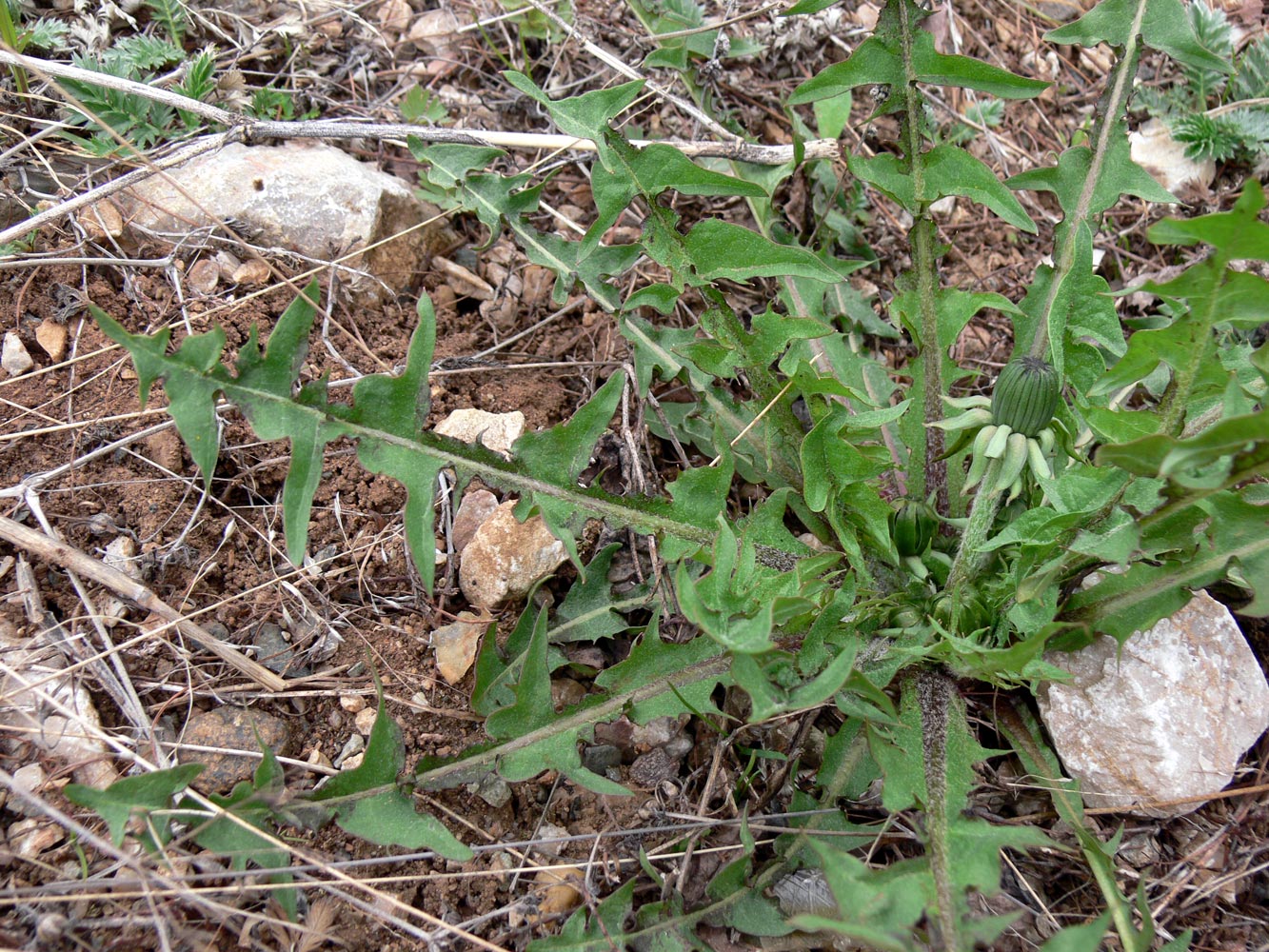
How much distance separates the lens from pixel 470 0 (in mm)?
3393

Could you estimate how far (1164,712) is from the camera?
6.81ft

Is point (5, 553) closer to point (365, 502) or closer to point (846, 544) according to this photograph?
point (365, 502)

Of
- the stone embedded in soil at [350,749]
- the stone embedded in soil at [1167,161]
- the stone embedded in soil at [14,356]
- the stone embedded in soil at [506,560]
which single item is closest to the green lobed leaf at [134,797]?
the stone embedded in soil at [350,749]

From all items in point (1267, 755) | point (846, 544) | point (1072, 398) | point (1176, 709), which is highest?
point (1072, 398)

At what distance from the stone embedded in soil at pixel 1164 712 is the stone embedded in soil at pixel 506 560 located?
127cm

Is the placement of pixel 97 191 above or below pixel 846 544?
above

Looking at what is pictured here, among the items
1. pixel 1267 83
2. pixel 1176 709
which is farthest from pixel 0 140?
pixel 1267 83

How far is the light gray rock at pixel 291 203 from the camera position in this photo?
8.73ft

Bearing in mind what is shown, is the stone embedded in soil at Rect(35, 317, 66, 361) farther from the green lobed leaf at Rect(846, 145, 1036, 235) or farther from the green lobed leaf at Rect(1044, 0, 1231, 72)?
the green lobed leaf at Rect(1044, 0, 1231, 72)

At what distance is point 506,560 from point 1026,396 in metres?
1.27

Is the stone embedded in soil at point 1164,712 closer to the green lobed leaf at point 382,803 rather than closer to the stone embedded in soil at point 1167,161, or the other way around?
the green lobed leaf at point 382,803

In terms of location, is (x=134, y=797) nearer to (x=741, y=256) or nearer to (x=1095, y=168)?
(x=741, y=256)

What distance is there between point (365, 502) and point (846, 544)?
1.28 meters

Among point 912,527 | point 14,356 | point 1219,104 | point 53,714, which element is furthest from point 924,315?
point 14,356
